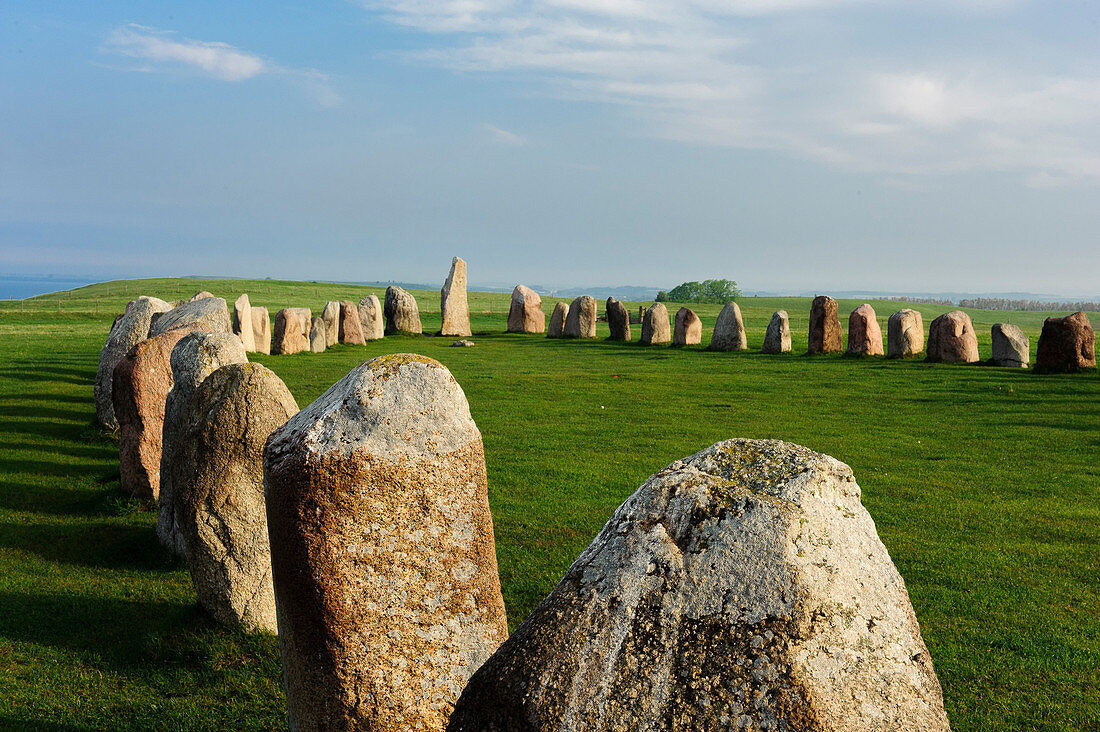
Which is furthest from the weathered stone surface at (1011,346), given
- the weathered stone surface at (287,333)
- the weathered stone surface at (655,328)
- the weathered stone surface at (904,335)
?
the weathered stone surface at (287,333)

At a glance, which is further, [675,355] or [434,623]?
[675,355]

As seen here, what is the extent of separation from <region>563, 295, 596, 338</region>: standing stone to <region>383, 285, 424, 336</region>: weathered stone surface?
712 cm

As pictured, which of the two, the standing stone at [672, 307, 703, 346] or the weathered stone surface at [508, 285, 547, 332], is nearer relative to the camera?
the standing stone at [672, 307, 703, 346]

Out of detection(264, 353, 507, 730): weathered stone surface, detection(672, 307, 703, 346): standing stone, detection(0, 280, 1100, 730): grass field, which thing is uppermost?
detection(672, 307, 703, 346): standing stone

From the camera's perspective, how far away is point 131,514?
387 inches

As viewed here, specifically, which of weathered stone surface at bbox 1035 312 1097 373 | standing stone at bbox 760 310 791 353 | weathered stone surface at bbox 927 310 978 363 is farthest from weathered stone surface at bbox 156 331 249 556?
standing stone at bbox 760 310 791 353

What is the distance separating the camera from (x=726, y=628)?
7.06ft

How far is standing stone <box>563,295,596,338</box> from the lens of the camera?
1439 inches

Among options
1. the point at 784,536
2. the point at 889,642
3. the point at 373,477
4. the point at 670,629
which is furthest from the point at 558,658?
the point at 373,477

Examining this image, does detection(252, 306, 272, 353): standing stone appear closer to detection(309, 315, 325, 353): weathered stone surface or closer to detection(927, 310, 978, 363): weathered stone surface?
detection(309, 315, 325, 353): weathered stone surface

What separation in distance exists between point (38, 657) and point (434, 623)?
4.50 m

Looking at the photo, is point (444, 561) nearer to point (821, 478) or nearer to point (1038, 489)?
point (821, 478)

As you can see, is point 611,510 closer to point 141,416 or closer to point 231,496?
point 231,496

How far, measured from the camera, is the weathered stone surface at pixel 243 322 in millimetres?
25453
